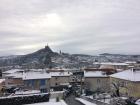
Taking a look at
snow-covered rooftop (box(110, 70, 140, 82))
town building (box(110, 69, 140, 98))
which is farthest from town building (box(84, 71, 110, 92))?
snow-covered rooftop (box(110, 70, 140, 82))

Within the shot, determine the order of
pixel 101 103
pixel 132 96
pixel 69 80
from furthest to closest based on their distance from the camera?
pixel 69 80 < pixel 132 96 < pixel 101 103

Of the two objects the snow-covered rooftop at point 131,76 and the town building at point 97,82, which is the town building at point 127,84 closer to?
the snow-covered rooftop at point 131,76

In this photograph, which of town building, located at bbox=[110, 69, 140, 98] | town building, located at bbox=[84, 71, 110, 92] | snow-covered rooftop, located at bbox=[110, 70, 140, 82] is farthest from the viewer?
town building, located at bbox=[84, 71, 110, 92]

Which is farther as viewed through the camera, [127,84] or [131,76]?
[131,76]

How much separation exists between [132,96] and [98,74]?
16393 millimetres

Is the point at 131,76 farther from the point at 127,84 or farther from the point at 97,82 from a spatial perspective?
the point at 97,82

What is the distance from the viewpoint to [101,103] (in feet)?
119

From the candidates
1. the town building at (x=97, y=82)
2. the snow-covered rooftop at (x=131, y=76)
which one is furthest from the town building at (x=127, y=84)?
the town building at (x=97, y=82)

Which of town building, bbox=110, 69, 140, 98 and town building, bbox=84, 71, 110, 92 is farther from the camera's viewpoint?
town building, bbox=84, 71, 110, 92

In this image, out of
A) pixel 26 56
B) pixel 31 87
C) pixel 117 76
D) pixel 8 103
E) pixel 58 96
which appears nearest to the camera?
pixel 8 103

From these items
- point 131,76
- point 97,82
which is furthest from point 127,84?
point 97,82

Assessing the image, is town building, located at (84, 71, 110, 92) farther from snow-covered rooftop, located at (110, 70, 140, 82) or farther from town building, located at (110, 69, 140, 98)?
snow-covered rooftop, located at (110, 70, 140, 82)

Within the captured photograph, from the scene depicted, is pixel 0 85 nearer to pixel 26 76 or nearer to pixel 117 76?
pixel 26 76

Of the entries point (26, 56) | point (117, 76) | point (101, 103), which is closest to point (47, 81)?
point (117, 76)
